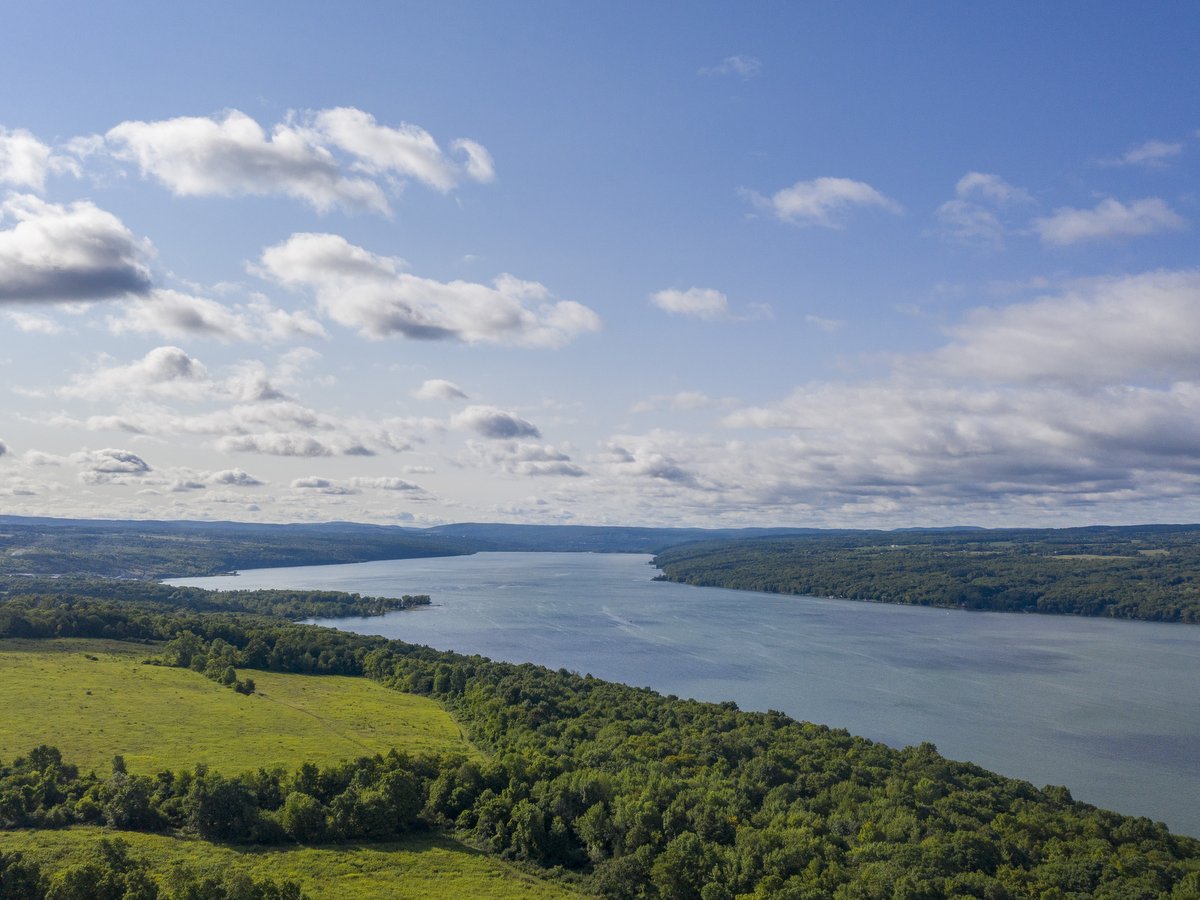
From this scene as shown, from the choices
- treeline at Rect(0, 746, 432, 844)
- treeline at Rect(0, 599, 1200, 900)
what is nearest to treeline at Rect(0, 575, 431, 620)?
treeline at Rect(0, 746, 432, 844)

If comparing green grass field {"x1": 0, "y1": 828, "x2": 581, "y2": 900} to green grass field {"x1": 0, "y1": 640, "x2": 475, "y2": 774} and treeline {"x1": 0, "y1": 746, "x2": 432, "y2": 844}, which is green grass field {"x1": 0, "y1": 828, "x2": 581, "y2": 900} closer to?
treeline {"x1": 0, "y1": 746, "x2": 432, "y2": 844}

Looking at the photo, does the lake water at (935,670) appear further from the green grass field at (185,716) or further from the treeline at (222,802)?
the treeline at (222,802)

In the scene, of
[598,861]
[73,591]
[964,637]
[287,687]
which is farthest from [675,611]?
[598,861]

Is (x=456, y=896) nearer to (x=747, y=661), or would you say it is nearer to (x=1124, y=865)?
(x=1124, y=865)

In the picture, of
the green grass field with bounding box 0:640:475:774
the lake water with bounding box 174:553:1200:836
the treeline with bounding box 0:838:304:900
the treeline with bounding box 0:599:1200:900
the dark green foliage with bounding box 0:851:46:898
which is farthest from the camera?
the lake water with bounding box 174:553:1200:836

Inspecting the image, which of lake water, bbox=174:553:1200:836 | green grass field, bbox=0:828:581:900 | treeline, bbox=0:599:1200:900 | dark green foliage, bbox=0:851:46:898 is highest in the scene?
dark green foliage, bbox=0:851:46:898

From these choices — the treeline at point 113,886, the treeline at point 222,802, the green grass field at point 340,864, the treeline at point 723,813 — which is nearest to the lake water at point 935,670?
the treeline at point 723,813
